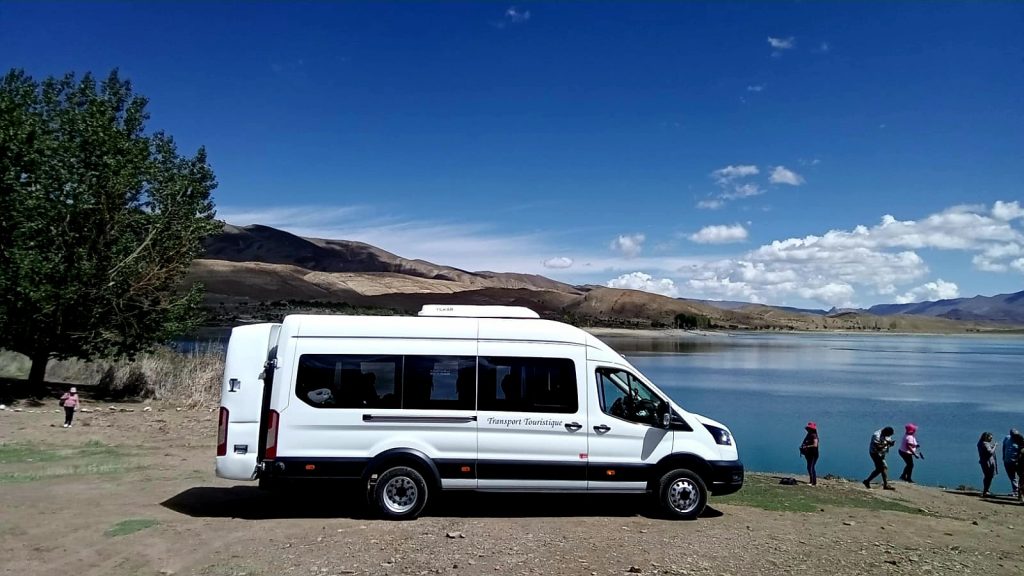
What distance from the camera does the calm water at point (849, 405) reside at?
22.8 metres

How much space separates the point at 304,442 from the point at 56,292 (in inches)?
631

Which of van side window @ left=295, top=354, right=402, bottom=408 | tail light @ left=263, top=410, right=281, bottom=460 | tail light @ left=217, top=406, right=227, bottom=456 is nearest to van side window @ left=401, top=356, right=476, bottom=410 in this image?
van side window @ left=295, top=354, right=402, bottom=408

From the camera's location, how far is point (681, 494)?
31.1 ft

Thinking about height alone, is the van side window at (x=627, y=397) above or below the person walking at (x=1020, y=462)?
above

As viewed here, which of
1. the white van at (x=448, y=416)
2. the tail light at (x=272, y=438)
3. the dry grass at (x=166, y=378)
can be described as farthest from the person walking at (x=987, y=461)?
the dry grass at (x=166, y=378)

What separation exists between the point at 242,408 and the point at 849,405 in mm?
34630

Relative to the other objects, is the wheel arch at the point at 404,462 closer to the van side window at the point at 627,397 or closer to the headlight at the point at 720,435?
the van side window at the point at 627,397

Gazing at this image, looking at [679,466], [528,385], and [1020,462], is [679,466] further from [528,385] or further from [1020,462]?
[1020,462]

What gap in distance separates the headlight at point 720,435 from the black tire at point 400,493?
3926mm

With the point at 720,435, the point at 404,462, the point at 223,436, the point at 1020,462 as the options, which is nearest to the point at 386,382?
the point at 404,462

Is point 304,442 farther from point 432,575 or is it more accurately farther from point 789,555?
point 789,555

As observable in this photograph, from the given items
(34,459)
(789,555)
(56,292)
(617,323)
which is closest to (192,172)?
(56,292)

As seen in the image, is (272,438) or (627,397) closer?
(272,438)

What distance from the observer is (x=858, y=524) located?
1003cm
